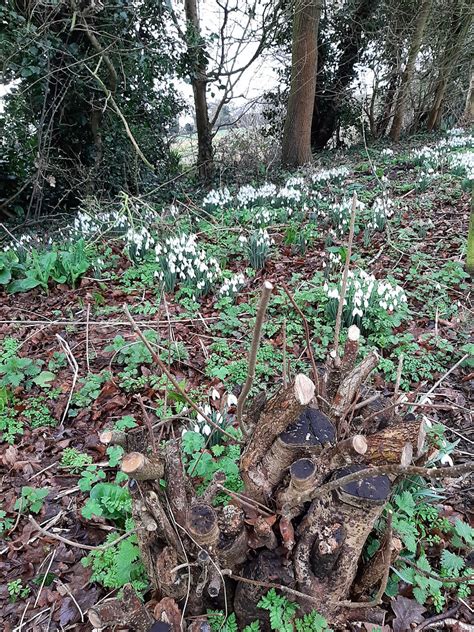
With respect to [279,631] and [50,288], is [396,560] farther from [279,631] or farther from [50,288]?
[50,288]

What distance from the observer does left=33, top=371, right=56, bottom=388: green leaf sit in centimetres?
305

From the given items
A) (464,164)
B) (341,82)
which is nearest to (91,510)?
(464,164)

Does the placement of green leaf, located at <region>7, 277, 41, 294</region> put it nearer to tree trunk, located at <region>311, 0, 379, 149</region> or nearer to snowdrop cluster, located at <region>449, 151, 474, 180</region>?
snowdrop cluster, located at <region>449, 151, 474, 180</region>

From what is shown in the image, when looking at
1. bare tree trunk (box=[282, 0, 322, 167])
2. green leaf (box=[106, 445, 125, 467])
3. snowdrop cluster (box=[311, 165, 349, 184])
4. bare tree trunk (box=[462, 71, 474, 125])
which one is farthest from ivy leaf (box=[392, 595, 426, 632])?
bare tree trunk (box=[462, 71, 474, 125])

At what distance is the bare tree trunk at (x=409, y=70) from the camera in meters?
9.20

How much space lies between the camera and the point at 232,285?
398 centimetres

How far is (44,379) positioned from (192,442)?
1442mm

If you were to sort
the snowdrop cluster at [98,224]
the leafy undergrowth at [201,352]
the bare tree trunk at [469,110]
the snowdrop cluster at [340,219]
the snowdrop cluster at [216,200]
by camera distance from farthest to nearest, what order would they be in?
1. the bare tree trunk at [469,110]
2. the snowdrop cluster at [216,200]
3. the snowdrop cluster at [98,224]
4. the snowdrop cluster at [340,219]
5. the leafy undergrowth at [201,352]

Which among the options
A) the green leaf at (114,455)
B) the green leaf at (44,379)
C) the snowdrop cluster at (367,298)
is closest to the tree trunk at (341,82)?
the snowdrop cluster at (367,298)

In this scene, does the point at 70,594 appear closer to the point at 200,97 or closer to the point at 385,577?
the point at 385,577

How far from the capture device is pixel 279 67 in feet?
36.0

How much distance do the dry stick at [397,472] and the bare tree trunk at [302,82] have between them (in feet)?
29.3

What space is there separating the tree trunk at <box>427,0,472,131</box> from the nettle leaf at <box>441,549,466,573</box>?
36.0 ft

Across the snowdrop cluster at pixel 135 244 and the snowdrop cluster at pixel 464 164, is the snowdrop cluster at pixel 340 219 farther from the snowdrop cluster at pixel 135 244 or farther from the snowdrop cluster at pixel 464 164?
the snowdrop cluster at pixel 135 244
